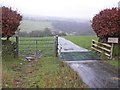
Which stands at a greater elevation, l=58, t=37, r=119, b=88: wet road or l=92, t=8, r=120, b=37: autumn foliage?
l=92, t=8, r=120, b=37: autumn foliage

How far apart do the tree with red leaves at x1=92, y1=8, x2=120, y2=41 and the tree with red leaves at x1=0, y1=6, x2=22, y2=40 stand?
443 centimetres

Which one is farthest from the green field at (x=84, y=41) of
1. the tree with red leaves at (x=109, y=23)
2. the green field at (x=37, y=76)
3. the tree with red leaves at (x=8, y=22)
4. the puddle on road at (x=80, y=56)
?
the green field at (x=37, y=76)

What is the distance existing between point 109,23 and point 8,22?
16.8ft

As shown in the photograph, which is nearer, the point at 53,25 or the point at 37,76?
the point at 37,76

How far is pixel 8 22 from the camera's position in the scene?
13102 mm

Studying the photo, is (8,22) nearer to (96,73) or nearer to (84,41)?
(96,73)

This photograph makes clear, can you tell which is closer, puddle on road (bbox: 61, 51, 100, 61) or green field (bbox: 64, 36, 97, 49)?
puddle on road (bbox: 61, 51, 100, 61)

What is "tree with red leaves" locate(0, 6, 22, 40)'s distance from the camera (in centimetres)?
1307

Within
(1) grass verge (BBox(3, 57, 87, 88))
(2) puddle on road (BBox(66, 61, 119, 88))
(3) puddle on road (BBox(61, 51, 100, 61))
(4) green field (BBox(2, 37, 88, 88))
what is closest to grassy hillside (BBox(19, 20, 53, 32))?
(3) puddle on road (BBox(61, 51, 100, 61))

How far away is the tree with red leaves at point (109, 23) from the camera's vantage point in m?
14.2

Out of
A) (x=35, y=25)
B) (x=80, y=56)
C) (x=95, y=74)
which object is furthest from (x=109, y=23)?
(x=35, y=25)

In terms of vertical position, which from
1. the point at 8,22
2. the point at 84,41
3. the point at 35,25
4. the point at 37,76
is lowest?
the point at 37,76

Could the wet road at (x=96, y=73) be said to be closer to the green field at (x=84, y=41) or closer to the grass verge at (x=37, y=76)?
the grass verge at (x=37, y=76)

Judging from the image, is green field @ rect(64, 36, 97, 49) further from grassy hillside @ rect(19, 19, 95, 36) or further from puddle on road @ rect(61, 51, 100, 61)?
puddle on road @ rect(61, 51, 100, 61)
